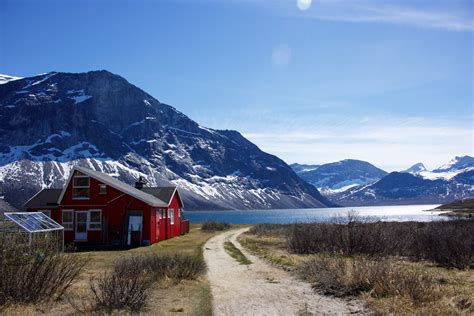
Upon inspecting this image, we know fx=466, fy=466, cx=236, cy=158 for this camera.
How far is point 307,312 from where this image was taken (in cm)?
1349

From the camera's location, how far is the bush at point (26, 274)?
13.8 m

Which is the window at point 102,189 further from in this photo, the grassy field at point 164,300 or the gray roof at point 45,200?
the grassy field at point 164,300

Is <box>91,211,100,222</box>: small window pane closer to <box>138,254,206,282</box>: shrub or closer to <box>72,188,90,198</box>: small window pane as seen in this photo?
<box>72,188,90,198</box>: small window pane

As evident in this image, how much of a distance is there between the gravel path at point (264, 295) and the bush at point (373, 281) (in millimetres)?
781

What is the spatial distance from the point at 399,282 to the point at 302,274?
670cm

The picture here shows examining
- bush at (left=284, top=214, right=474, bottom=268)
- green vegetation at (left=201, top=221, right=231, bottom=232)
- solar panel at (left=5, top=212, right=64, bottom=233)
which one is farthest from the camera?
Result: green vegetation at (left=201, top=221, right=231, bottom=232)

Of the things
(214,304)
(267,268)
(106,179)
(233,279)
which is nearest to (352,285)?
(214,304)

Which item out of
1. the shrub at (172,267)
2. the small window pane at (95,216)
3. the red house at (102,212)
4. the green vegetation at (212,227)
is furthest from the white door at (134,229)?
the green vegetation at (212,227)

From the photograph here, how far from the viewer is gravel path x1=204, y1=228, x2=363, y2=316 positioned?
14.0m

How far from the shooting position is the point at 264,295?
16766 mm

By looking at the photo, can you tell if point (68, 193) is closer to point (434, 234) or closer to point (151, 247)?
point (151, 247)

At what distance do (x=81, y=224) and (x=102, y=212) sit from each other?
246 centimetres

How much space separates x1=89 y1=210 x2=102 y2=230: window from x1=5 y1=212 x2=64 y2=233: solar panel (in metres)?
10.3

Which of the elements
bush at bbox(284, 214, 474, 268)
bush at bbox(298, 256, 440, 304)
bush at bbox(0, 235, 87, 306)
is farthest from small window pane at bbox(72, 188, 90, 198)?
bush at bbox(298, 256, 440, 304)
